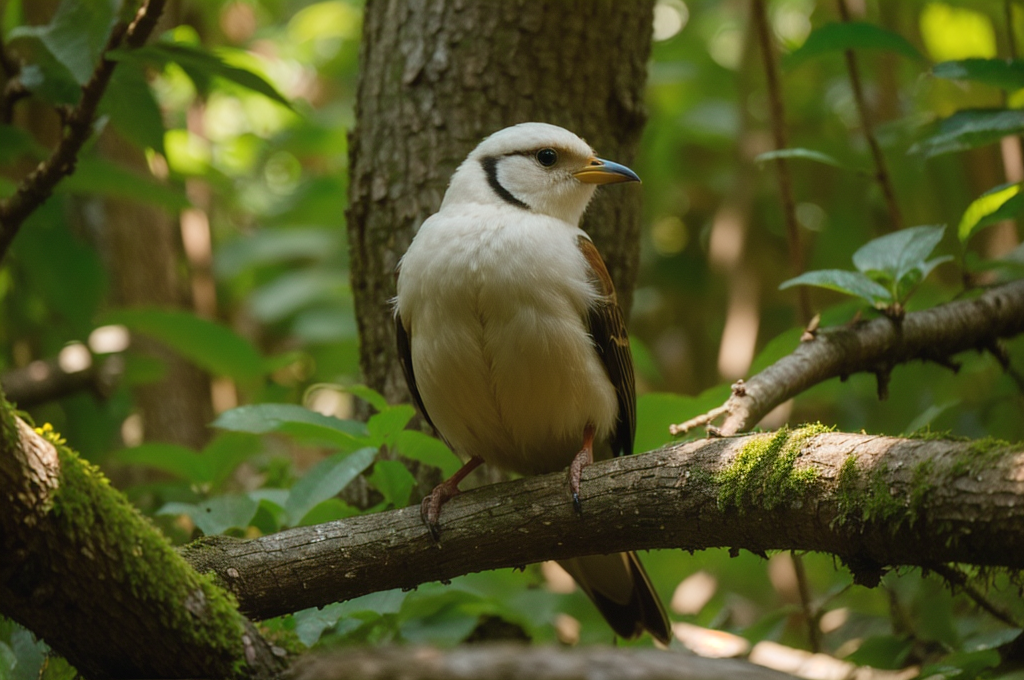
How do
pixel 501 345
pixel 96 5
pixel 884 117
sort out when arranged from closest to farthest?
pixel 501 345 → pixel 96 5 → pixel 884 117

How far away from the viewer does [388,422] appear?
3123 mm

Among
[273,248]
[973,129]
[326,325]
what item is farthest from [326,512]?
[273,248]

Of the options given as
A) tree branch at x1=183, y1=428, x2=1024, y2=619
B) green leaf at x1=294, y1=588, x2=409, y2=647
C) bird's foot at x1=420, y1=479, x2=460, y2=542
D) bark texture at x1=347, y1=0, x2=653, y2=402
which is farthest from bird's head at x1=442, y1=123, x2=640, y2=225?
green leaf at x1=294, y1=588, x2=409, y2=647

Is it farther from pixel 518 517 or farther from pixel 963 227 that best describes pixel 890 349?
pixel 518 517

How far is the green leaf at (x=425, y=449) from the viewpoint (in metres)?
3.17

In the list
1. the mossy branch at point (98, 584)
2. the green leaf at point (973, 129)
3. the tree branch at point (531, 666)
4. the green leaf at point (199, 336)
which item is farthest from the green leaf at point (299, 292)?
the tree branch at point (531, 666)

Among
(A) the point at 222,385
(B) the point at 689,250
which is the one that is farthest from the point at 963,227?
(A) the point at 222,385

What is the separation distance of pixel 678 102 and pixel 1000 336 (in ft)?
14.3

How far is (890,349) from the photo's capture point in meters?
3.64

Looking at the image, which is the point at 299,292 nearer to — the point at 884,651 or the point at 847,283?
the point at 847,283

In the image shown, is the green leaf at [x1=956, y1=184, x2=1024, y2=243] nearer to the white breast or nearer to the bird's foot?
the white breast

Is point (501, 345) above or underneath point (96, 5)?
underneath

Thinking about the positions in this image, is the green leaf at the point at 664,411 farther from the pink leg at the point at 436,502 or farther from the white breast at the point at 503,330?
the pink leg at the point at 436,502

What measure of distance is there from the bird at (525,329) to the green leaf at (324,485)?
26cm
